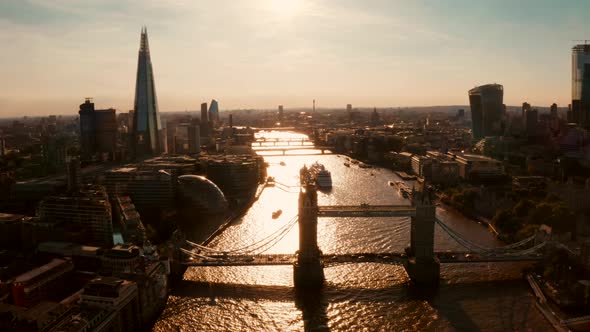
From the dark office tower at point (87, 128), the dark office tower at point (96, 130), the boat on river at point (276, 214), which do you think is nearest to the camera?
the boat on river at point (276, 214)

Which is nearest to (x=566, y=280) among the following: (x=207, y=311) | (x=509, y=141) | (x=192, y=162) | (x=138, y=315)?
(x=207, y=311)

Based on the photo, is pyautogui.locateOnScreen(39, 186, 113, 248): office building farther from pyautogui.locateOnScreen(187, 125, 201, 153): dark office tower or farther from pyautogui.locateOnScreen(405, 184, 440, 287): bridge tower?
pyautogui.locateOnScreen(187, 125, 201, 153): dark office tower

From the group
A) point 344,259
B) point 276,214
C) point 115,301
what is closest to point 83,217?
point 276,214

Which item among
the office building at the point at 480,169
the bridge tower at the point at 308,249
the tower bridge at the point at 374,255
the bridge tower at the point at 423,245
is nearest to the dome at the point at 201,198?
the tower bridge at the point at 374,255

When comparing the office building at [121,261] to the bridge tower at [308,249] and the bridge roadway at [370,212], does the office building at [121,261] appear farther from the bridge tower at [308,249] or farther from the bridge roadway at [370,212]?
the bridge roadway at [370,212]

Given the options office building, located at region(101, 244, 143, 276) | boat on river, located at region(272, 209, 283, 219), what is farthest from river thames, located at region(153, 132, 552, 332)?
boat on river, located at region(272, 209, 283, 219)

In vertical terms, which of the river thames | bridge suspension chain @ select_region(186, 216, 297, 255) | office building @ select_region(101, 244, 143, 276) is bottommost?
the river thames

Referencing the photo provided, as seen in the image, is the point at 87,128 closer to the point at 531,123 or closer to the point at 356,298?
the point at 356,298

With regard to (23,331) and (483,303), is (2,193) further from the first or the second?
(483,303)
